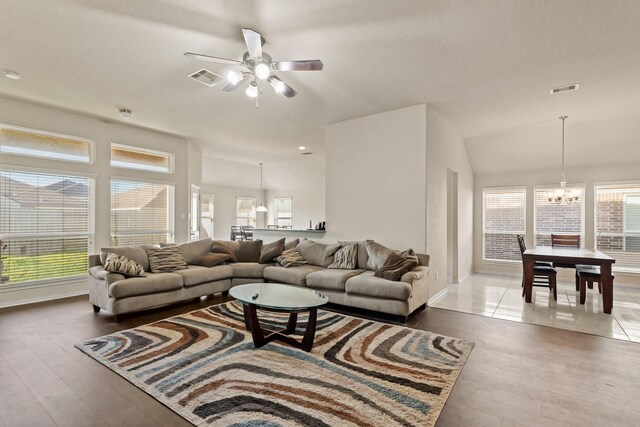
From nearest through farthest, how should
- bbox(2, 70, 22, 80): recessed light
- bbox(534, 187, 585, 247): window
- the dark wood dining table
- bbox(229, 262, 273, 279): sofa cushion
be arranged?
1. bbox(2, 70, 22, 80): recessed light
2. the dark wood dining table
3. bbox(229, 262, 273, 279): sofa cushion
4. bbox(534, 187, 585, 247): window

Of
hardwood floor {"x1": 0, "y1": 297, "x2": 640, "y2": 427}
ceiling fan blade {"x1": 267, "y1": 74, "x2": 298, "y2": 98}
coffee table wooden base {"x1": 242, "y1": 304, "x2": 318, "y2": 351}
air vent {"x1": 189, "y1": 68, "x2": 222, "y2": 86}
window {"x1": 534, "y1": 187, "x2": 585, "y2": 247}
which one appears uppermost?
air vent {"x1": 189, "y1": 68, "x2": 222, "y2": 86}

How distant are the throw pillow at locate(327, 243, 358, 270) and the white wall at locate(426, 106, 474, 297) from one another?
110cm

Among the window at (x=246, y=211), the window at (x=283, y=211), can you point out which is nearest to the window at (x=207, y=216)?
the window at (x=246, y=211)

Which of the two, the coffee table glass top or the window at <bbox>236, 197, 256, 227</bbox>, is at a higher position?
the window at <bbox>236, 197, 256, 227</bbox>

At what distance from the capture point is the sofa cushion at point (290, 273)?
4.61 metres

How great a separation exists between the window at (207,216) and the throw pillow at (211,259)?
5.22 m

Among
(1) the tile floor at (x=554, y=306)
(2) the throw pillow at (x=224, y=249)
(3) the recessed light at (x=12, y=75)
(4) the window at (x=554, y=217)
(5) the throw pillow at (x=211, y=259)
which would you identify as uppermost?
(3) the recessed light at (x=12, y=75)

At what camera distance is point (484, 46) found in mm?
2930

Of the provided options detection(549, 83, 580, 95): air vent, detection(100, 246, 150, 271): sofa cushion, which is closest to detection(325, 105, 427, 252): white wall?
detection(549, 83, 580, 95): air vent

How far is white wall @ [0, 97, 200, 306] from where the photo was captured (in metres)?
4.49

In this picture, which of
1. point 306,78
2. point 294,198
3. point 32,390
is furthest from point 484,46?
point 294,198

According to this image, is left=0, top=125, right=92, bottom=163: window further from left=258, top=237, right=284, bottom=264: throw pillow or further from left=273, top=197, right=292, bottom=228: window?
left=273, top=197, right=292, bottom=228: window

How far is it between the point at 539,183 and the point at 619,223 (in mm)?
1549

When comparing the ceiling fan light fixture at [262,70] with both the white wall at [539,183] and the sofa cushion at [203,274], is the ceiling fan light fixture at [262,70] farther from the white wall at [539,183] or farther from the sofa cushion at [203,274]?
the white wall at [539,183]
